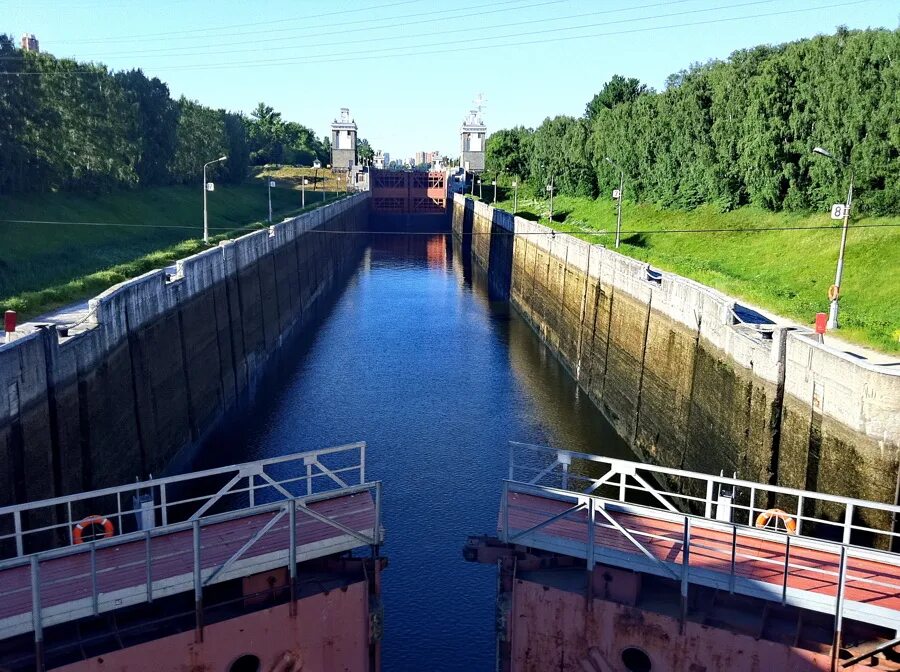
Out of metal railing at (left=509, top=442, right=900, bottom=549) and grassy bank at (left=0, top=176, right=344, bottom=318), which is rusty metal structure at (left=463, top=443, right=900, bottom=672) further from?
grassy bank at (left=0, top=176, right=344, bottom=318)

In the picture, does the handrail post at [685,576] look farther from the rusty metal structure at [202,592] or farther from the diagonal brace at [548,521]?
the rusty metal structure at [202,592]

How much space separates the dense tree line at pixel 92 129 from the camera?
44.5 meters

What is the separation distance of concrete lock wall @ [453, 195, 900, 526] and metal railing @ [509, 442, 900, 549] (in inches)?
16.2

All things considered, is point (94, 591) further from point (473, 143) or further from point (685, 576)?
point (473, 143)

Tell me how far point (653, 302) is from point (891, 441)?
49.8 feet

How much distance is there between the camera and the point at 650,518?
14.2 metres

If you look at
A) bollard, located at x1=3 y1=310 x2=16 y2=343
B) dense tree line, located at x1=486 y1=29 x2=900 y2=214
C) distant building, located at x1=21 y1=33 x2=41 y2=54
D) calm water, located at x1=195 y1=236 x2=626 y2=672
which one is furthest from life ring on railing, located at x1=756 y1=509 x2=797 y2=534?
distant building, located at x1=21 y1=33 x2=41 y2=54

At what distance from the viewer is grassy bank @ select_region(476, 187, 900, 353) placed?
27.2m

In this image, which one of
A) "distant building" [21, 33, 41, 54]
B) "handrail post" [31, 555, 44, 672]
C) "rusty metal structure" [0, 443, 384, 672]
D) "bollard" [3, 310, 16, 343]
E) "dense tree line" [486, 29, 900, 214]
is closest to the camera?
"handrail post" [31, 555, 44, 672]

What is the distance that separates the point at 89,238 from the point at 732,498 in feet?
138

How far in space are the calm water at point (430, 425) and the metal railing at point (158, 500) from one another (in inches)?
95.9

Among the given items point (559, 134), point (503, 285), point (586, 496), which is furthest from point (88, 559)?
point (559, 134)

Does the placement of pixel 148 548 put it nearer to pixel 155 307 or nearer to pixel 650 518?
pixel 650 518

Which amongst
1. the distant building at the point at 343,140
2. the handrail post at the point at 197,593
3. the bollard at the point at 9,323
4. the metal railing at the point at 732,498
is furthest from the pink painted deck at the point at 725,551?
the distant building at the point at 343,140
